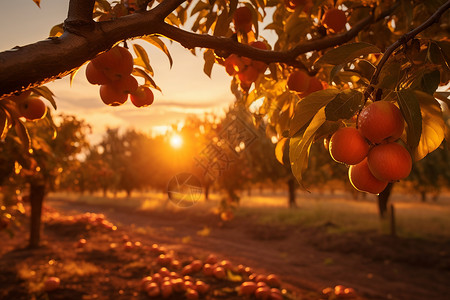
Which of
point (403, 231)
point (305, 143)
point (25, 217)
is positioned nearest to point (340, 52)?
point (305, 143)

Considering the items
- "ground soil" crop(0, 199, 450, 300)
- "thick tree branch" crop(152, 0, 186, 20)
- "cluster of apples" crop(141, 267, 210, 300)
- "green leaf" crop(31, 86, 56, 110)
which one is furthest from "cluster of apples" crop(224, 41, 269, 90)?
"ground soil" crop(0, 199, 450, 300)

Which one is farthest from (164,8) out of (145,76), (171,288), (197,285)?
(197,285)

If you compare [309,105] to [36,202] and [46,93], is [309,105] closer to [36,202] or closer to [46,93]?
[46,93]

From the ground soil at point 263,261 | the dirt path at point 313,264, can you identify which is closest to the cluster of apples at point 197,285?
the ground soil at point 263,261

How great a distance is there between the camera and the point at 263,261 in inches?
330

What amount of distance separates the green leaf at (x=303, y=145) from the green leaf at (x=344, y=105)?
81mm

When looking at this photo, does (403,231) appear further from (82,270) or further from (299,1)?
(299,1)

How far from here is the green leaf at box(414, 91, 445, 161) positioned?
890mm

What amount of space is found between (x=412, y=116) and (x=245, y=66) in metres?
1.13

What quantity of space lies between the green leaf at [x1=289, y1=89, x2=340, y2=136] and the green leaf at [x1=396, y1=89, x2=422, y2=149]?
0.20 m

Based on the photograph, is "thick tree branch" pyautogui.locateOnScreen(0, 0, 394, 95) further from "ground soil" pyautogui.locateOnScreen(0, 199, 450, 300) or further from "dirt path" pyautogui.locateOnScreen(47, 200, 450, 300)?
"dirt path" pyautogui.locateOnScreen(47, 200, 450, 300)

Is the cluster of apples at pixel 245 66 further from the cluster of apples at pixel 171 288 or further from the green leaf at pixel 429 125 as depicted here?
the cluster of apples at pixel 171 288

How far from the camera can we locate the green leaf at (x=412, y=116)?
2.62 feet

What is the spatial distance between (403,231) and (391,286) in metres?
6.41
